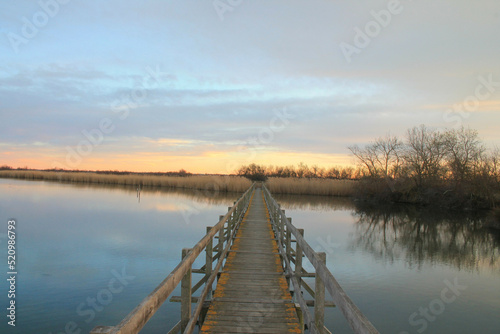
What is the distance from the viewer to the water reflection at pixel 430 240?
13.0 m

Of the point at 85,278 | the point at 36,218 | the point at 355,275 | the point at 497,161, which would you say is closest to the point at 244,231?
the point at 355,275

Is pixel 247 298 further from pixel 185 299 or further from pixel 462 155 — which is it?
pixel 462 155

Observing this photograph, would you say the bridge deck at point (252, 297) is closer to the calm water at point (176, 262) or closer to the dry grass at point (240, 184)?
the calm water at point (176, 262)

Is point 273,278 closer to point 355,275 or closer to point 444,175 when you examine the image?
point 355,275

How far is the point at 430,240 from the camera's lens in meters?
16.5

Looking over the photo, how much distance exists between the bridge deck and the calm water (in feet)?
5.53

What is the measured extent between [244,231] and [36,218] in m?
12.2

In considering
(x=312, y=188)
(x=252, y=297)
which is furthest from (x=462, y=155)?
(x=252, y=297)

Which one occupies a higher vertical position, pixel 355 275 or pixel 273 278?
pixel 273 278

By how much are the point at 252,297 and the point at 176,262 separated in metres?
6.22

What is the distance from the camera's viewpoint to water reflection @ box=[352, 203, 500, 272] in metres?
13.0

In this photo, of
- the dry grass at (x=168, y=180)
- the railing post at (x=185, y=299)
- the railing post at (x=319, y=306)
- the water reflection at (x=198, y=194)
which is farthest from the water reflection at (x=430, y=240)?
the dry grass at (x=168, y=180)

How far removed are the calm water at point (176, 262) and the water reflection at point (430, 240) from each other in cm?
6

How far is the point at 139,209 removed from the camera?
74.5 feet
